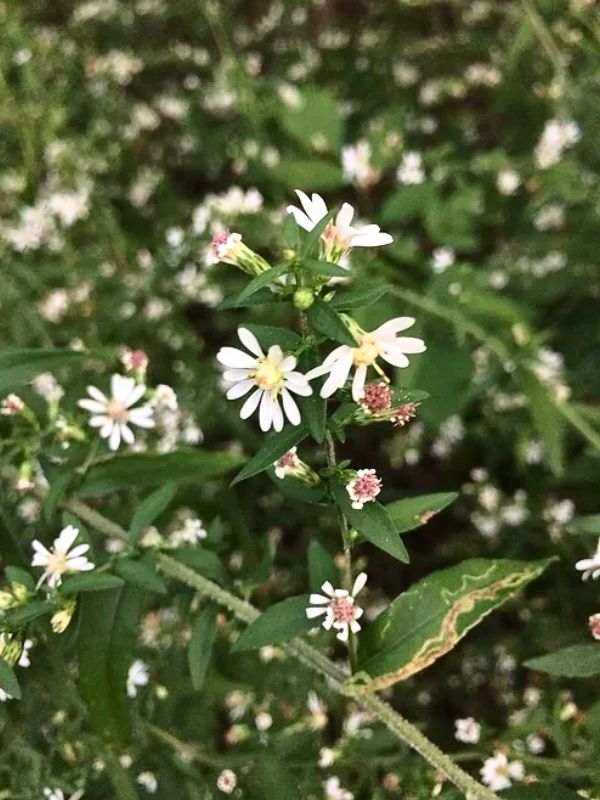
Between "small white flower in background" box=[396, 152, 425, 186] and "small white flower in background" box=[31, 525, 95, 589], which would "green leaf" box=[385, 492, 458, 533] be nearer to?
"small white flower in background" box=[31, 525, 95, 589]

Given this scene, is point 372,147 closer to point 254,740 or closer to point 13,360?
point 13,360

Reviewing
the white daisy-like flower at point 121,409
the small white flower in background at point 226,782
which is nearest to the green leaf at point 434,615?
the small white flower in background at point 226,782

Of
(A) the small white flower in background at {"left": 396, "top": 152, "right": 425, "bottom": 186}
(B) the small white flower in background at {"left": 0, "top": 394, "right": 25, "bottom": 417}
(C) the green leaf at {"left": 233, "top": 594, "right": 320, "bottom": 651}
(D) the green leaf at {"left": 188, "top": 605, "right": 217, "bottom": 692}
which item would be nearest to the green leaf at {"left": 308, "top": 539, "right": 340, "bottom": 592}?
(C) the green leaf at {"left": 233, "top": 594, "right": 320, "bottom": 651}

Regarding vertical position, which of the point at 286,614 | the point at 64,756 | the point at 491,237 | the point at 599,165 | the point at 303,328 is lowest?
the point at 491,237

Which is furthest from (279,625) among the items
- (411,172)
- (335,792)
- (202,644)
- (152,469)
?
(411,172)

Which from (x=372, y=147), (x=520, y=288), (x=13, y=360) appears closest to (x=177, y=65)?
(x=372, y=147)

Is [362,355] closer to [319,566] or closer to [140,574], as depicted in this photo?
[319,566]
